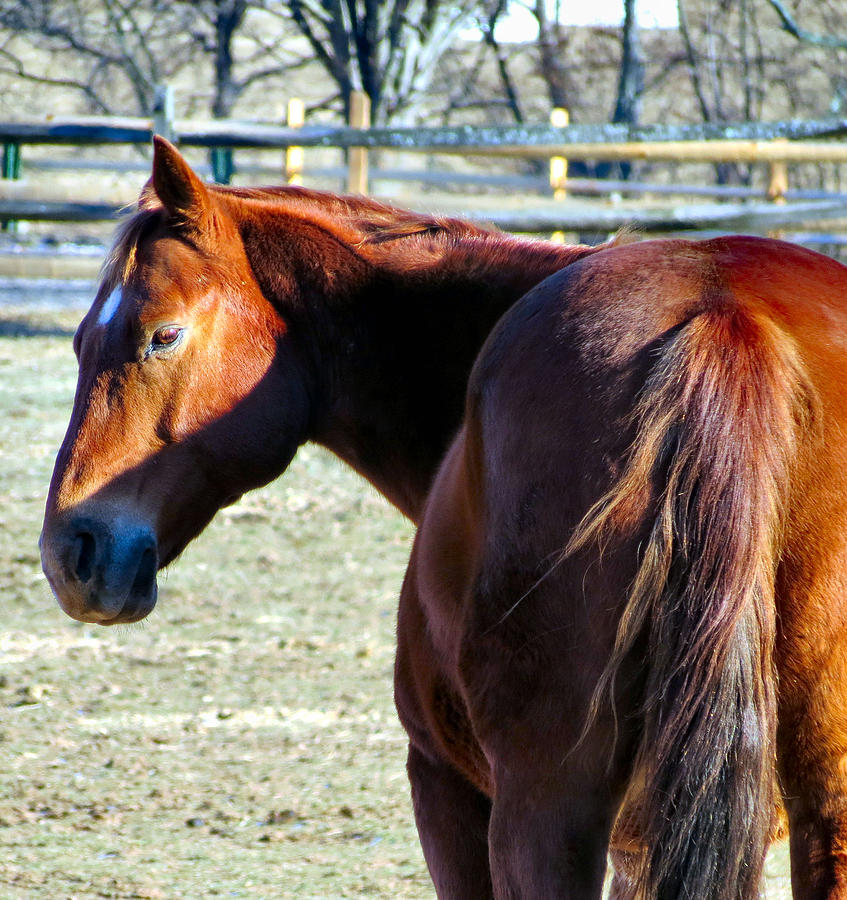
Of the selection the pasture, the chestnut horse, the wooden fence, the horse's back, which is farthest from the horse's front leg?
the wooden fence

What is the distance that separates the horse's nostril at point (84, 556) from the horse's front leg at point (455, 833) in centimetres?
63

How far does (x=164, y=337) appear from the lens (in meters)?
1.87

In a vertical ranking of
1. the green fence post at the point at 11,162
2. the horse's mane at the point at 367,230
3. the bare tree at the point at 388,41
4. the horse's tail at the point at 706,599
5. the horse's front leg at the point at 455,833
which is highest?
the bare tree at the point at 388,41

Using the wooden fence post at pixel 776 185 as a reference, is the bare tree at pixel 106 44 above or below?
above

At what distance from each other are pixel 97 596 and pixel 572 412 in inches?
36.8

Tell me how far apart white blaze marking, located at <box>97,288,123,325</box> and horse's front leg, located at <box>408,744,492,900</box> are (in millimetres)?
911

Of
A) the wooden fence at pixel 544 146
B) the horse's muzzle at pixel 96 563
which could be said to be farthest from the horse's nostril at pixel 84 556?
the wooden fence at pixel 544 146

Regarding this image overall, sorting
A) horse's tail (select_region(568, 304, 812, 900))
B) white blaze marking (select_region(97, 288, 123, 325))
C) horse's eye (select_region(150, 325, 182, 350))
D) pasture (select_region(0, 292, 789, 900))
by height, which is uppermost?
white blaze marking (select_region(97, 288, 123, 325))

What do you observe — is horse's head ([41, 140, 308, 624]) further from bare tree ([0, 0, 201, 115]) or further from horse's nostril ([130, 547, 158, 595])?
bare tree ([0, 0, 201, 115])

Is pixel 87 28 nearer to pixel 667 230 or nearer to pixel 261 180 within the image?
pixel 261 180

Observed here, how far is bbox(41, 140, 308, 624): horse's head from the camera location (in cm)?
182

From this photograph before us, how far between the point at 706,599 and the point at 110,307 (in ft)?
3.90

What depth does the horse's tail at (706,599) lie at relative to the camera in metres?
1.17

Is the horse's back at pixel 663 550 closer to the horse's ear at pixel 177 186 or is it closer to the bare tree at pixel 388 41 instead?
the horse's ear at pixel 177 186
